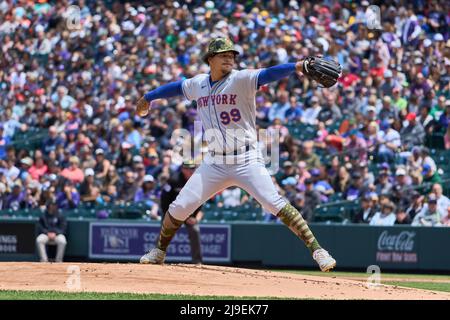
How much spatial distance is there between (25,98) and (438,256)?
10.1 m

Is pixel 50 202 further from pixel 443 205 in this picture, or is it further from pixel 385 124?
pixel 443 205

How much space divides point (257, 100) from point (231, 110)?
32.0 ft

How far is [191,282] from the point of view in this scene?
9242mm

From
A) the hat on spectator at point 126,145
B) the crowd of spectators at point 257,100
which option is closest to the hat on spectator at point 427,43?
the crowd of spectators at point 257,100

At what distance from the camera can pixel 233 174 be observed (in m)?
9.49

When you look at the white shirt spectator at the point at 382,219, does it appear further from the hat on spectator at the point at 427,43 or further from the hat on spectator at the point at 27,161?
the hat on spectator at the point at 27,161

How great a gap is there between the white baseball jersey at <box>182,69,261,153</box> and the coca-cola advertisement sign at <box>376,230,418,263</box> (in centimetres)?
694

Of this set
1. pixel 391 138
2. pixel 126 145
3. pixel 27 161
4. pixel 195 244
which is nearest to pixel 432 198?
pixel 391 138

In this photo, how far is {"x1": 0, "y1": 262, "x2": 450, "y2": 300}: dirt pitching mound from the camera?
8.78 metres

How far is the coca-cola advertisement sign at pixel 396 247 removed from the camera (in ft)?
52.5

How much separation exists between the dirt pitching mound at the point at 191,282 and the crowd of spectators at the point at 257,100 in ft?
21.1

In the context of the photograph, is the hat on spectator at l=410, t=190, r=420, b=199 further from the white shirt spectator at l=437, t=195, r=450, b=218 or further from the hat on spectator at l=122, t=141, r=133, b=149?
the hat on spectator at l=122, t=141, r=133, b=149

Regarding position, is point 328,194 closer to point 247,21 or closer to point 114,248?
point 114,248
